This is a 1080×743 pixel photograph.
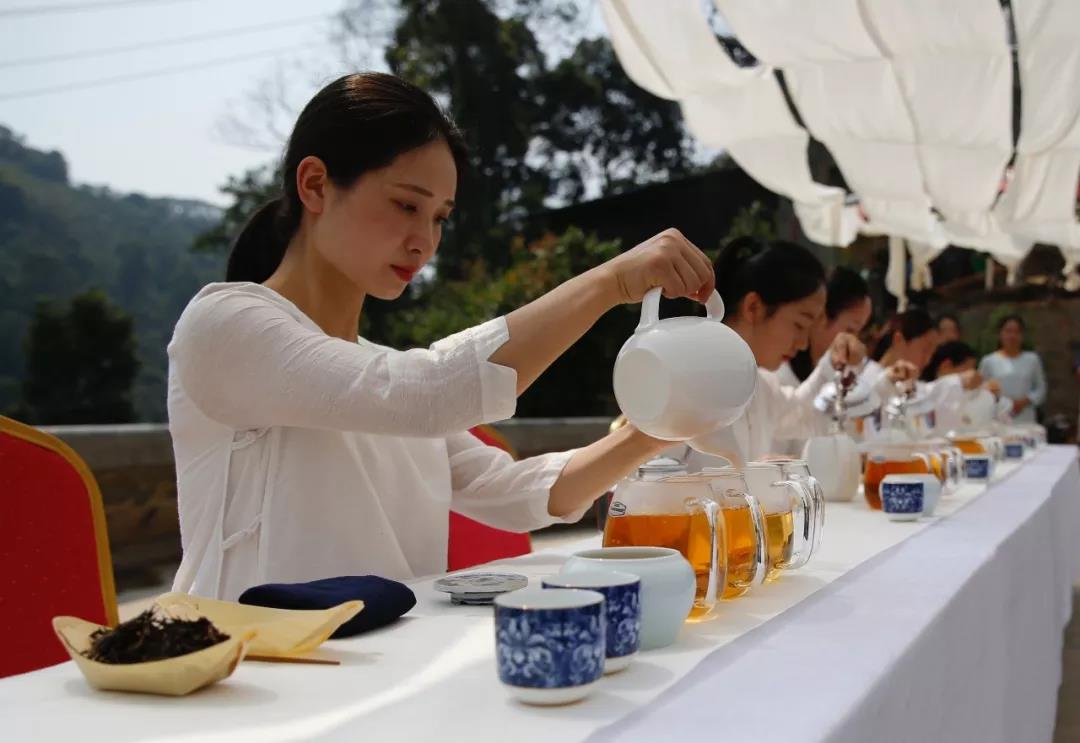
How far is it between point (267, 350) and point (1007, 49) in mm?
3073

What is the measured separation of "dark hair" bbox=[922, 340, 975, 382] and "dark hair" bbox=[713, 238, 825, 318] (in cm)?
422

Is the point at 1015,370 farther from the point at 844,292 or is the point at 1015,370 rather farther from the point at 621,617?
the point at 621,617

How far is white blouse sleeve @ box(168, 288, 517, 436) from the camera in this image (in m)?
1.13

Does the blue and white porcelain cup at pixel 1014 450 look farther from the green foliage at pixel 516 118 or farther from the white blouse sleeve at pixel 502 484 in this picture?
the green foliage at pixel 516 118

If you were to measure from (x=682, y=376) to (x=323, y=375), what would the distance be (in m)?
0.42

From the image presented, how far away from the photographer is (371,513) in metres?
1.44

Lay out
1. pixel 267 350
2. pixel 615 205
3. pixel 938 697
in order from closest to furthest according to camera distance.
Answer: pixel 938 697 → pixel 267 350 → pixel 615 205

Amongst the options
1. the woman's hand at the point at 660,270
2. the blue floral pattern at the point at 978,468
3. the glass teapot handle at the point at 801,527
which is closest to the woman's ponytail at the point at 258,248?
the woman's hand at the point at 660,270

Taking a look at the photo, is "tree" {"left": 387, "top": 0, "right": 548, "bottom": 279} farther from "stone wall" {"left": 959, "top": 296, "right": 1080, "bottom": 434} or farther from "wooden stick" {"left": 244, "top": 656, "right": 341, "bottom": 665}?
"wooden stick" {"left": 244, "top": 656, "right": 341, "bottom": 665}

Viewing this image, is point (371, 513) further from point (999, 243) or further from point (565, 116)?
point (565, 116)

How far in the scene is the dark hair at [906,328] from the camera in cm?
549

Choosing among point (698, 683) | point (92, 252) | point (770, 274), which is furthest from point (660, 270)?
point (92, 252)

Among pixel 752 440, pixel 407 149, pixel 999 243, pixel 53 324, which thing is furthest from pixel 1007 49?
pixel 53 324

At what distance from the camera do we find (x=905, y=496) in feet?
6.40
